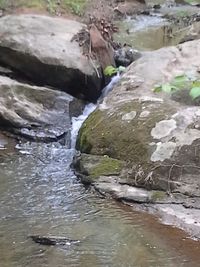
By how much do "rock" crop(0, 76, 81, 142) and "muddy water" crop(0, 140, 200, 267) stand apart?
3.42 ft

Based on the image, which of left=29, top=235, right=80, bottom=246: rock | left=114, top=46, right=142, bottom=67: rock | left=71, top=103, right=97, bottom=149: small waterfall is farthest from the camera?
left=114, top=46, right=142, bottom=67: rock

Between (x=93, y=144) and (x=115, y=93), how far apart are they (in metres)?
0.93

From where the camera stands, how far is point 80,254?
447 centimetres

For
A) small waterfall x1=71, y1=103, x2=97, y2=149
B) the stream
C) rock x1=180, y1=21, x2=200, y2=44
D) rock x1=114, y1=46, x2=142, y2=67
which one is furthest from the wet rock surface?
rock x1=180, y1=21, x2=200, y2=44

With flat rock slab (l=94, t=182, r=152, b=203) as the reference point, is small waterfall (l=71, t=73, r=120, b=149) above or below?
above

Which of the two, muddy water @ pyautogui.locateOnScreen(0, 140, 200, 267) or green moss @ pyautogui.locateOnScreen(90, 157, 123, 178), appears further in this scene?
green moss @ pyautogui.locateOnScreen(90, 157, 123, 178)

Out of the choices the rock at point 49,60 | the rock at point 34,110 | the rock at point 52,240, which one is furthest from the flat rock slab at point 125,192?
the rock at point 49,60

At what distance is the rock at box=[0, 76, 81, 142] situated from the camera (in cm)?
740

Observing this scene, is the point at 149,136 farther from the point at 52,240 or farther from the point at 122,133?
the point at 52,240

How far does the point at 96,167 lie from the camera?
6.02m

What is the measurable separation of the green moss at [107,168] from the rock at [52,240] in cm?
130

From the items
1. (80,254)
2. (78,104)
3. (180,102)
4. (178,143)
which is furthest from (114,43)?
(80,254)

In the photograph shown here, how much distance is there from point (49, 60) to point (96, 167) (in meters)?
2.67

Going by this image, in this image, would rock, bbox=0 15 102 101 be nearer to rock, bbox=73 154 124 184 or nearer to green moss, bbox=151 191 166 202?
rock, bbox=73 154 124 184
